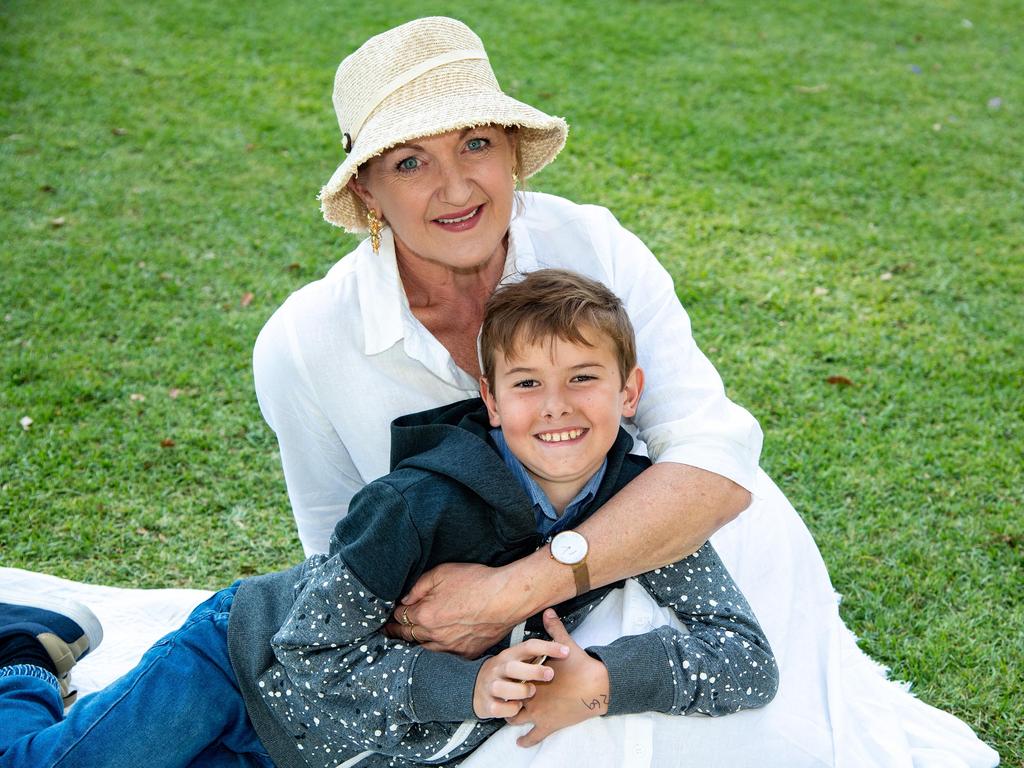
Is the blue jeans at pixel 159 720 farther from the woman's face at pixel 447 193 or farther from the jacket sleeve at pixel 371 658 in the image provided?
the woman's face at pixel 447 193

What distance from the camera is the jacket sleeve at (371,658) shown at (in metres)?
2.29

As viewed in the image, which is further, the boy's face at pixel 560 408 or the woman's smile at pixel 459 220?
the woman's smile at pixel 459 220

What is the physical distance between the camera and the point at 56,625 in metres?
3.00

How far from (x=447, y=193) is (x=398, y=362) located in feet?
1.57

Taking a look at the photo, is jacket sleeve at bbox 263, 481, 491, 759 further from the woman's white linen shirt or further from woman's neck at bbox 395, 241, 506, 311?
woman's neck at bbox 395, 241, 506, 311

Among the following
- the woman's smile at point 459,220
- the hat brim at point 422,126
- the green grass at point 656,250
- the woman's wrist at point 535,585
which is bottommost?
the green grass at point 656,250

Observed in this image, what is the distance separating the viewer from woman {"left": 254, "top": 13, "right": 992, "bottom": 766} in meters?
2.43

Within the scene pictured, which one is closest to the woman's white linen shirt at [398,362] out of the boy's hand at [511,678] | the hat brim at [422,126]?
the hat brim at [422,126]

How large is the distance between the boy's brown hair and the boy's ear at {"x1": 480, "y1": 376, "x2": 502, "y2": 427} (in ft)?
0.08

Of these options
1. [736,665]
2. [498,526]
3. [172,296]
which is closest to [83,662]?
[498,526]

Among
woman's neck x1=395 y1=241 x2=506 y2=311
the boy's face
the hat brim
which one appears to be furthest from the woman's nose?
the boy's face

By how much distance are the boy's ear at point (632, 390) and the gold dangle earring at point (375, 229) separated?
2.59ft

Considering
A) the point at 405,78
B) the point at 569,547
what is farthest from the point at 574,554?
the point at 405,78

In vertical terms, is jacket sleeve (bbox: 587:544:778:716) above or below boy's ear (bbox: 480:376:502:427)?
below
